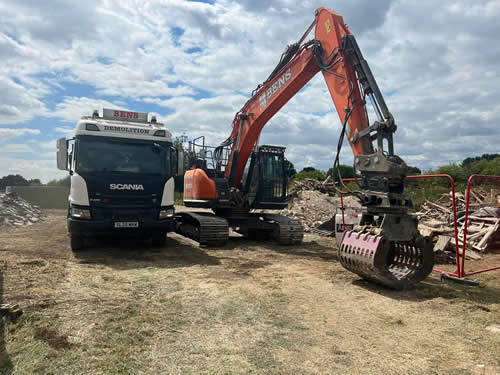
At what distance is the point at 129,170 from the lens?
8.18 meters

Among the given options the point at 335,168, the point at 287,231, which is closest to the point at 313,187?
the point at 287,231

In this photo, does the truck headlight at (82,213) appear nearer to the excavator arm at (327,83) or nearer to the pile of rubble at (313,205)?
the excavator arm at (327,83)

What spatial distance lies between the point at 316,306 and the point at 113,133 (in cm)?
589

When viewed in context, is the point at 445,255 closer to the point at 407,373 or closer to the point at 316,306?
the point at 316,306

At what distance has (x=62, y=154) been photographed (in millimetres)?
8383

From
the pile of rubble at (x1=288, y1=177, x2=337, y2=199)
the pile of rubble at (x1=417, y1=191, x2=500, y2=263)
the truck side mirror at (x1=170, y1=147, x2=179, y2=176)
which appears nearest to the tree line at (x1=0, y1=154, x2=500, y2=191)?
the pile of rubble at (x1=288, y1=177, x2=337, y2=199)

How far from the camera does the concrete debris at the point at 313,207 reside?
14.3 meters

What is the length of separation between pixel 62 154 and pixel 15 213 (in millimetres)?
9916

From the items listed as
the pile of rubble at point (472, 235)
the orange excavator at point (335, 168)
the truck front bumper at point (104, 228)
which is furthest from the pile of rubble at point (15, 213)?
the pile of rubble at point (472, 235)

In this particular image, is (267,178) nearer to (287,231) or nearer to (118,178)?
(287,231)

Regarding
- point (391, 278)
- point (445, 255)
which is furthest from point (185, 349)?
point (445, 255)

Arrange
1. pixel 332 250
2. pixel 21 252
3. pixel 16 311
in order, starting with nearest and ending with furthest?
pixel 16 311
pixel 21 252
pixel 332 250

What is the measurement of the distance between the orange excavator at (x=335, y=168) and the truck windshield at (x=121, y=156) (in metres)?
2.06

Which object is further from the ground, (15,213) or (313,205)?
(313,205)
